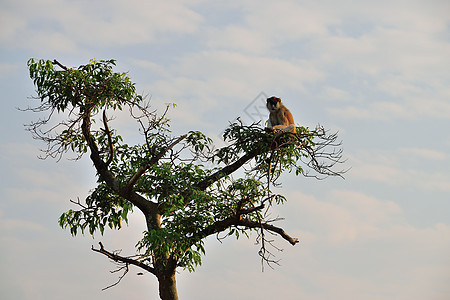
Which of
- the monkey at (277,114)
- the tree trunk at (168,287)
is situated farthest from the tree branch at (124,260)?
the monkey at (277,114)

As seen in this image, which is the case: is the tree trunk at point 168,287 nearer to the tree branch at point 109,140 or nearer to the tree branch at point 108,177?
the tree branch at point 108,177

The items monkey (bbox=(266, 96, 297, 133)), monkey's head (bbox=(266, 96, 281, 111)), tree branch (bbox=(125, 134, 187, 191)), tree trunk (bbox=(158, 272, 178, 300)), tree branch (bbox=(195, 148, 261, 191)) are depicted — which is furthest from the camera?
monkey's head (bbox=(266, 96, 281, 111))

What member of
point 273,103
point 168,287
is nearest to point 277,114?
point 273,103

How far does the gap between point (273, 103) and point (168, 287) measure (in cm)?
341

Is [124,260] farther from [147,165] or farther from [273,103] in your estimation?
[273,103]

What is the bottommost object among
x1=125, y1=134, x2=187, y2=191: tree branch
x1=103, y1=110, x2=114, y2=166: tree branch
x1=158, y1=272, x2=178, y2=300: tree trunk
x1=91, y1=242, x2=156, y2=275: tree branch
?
x1=158, y1=272, x2=178, y2=300: tree trunk

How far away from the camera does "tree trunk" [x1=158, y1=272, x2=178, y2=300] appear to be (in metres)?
9.05

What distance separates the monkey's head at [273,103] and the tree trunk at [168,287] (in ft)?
10.3

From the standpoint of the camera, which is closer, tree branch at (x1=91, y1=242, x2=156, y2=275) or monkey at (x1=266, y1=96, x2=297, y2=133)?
tree branch at (x1=91, y1=242, x2=156, y2=275)

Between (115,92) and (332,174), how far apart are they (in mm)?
3529

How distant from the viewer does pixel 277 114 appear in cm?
986

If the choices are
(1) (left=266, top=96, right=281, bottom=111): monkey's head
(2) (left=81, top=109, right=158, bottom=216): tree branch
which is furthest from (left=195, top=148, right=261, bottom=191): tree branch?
(1) (left=266, top=96, right=281, bottom=111): monkey's head

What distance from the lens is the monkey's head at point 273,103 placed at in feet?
32.3

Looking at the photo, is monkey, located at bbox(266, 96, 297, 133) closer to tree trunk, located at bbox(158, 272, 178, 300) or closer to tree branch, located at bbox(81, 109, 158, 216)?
tree branch, located at bbox(81, 109, 158, 216)
